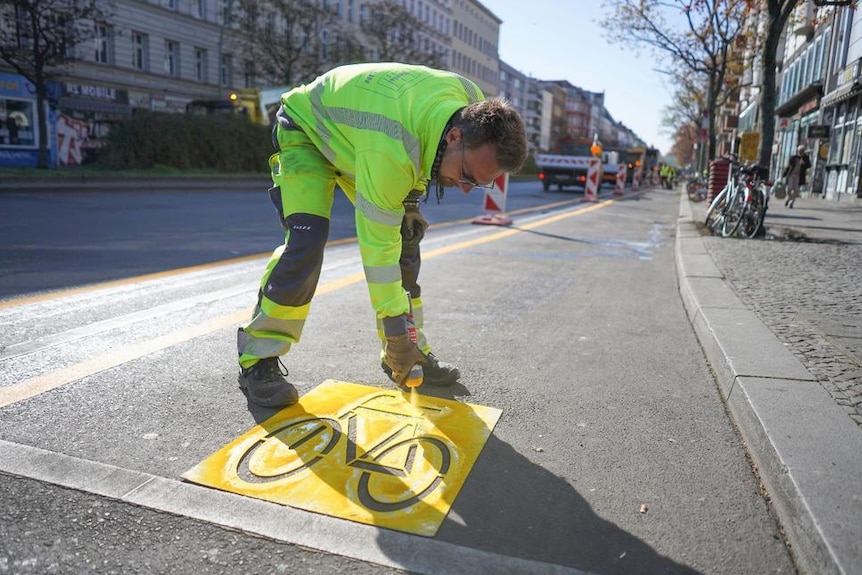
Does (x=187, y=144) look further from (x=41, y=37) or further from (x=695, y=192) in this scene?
(x=695, y=192)

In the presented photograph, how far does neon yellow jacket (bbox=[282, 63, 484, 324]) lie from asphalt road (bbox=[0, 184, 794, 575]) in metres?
0.83

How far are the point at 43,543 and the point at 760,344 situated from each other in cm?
338

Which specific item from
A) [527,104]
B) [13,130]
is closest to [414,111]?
[13,130]

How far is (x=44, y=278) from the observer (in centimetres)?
547

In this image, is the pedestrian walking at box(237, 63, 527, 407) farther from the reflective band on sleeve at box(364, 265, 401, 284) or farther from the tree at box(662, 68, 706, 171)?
the tree at box(662, 68, 706, 171)

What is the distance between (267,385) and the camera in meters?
2.92

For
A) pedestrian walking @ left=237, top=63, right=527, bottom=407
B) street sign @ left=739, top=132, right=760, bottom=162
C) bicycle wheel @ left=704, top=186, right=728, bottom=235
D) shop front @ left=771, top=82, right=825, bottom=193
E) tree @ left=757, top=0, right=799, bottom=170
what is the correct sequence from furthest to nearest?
shop front @ left=771, top=82, right=825, bottom=193 → street sign @ left=739, top=132, right=760, bottom=162 → tree @ left=757, top=0, right=799, bottom=170 → bicycle wheel @ left=704, top=186, right=728, bottom=235 → pedestrian walking @ left=237, top=63, right=527, bottom=407

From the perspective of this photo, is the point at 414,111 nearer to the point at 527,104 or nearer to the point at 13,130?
the point at 13,130

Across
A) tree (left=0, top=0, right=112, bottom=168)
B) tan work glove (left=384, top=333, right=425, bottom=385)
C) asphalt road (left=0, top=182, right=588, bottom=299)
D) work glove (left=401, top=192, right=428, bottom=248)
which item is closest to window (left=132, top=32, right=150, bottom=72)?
tree (left=0, top=0, right=112, bottom=168)

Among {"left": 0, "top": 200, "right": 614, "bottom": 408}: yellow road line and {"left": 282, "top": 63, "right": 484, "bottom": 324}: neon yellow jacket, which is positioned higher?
{"left": 282, "top": 63, "right": 484, "bottom": 324}: neon yellow jacket

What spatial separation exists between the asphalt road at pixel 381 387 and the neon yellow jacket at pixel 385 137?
83 cm

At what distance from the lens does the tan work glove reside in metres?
2.55

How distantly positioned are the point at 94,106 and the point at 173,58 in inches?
269

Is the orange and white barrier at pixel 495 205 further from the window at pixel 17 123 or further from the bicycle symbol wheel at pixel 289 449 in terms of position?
the window at pixel 17 123
